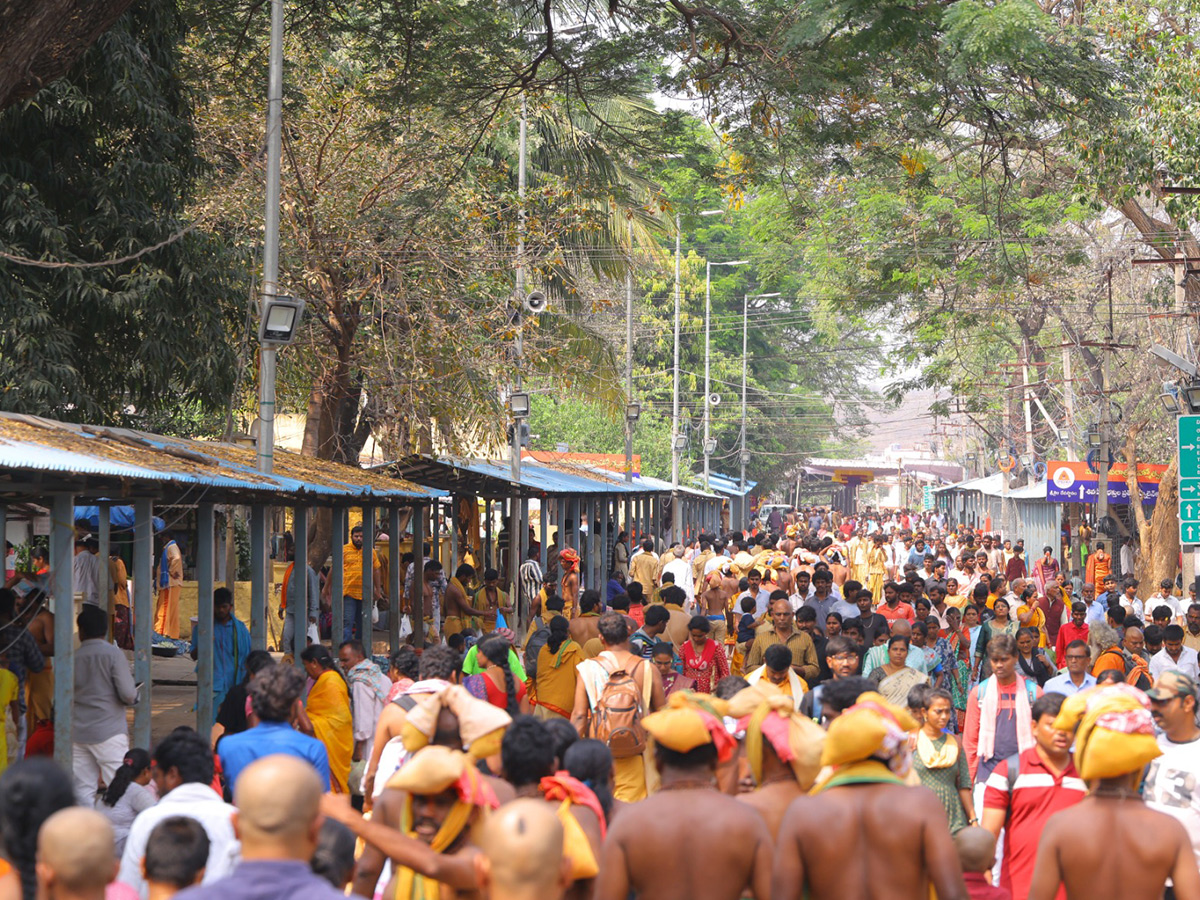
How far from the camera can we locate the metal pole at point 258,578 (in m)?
11.8

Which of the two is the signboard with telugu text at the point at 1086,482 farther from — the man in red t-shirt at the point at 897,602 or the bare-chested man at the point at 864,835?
the bare-chested man at the point at 864,835

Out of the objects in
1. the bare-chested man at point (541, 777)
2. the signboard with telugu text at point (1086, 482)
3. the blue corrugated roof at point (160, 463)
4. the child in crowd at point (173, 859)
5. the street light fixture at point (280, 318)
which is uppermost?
the street light fixture at point (280, 318)

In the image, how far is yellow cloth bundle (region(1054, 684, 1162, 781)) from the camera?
452cm

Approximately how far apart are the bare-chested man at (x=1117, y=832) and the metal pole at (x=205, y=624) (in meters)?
7.08

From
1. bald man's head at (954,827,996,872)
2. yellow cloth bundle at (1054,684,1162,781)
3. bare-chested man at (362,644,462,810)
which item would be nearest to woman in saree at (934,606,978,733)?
bare-chested man at (362,644,462,810)

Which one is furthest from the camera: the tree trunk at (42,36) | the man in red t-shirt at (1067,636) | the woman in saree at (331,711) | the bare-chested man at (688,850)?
the man in red t-shirt at (1067,636)

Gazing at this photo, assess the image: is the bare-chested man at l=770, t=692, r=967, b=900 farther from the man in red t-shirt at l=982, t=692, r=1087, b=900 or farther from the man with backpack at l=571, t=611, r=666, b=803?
the man with backpack at l=571, t=611, r=666, b=803

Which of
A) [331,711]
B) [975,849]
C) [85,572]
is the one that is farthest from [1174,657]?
[85,572]

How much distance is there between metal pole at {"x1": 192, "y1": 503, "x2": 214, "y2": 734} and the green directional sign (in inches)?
427

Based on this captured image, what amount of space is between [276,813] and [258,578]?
365 inches

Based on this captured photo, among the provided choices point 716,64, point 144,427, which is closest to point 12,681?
point 716,64

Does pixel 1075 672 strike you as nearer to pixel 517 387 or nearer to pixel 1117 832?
pixel 1117 832

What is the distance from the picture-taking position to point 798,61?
11344mm

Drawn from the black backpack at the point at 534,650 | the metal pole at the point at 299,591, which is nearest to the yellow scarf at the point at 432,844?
the black backpack at the point at 534,650
